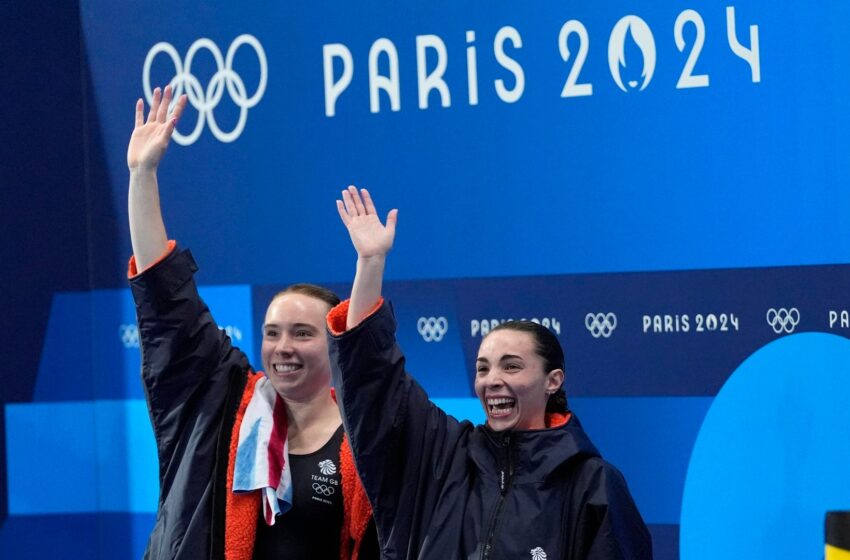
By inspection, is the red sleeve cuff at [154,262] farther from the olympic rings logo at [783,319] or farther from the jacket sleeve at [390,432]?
the olympic rings logo at [783,319]

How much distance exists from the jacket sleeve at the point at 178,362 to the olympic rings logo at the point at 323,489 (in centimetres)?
26

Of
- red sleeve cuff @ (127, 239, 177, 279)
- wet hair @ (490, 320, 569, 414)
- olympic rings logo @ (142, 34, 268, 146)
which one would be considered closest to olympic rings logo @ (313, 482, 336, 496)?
wet hair @ (490, 320, 569, 414)

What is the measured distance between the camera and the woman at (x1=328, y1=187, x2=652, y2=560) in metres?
2.74

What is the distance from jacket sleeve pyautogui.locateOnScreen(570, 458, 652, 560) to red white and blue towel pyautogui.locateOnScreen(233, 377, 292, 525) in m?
0.63

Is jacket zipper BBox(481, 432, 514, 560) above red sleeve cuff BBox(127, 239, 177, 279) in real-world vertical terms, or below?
below

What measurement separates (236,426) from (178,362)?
19 cm

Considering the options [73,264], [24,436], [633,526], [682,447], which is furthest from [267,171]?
[633,526]

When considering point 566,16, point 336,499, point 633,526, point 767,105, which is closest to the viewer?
point 633,526

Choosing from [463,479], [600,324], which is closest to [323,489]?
[463,479]

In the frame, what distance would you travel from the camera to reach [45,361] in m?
4.56

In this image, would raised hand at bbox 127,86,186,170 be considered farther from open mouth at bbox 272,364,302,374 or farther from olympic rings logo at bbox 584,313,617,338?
olympic rings logo at bbox 584,313,617,338

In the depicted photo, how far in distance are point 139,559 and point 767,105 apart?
240 cm

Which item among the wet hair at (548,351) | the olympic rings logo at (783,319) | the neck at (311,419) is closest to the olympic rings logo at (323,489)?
the neck at (311,419)

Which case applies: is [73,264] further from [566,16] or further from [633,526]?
[633,526]
